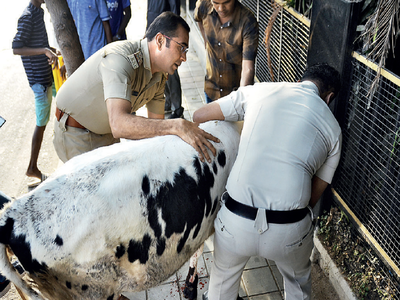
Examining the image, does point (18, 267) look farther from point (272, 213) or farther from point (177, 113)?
point (177, 113)

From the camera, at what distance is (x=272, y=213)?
2201mm

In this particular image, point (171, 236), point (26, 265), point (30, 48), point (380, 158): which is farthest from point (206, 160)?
point (30, 48)

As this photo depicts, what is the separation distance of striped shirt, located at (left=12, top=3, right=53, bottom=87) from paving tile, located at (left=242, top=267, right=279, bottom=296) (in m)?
3.39

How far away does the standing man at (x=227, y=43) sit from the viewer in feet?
13.2

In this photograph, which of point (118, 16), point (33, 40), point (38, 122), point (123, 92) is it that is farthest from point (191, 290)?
point (118, 16)

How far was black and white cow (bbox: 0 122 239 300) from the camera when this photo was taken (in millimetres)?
1860

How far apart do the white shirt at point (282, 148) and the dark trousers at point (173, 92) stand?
3.53 metres

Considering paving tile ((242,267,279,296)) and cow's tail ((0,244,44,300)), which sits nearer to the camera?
cow's tail ((0,244,44,300))

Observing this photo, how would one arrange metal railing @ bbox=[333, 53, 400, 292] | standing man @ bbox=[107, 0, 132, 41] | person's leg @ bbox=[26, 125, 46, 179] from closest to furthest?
metal railing @ bbox=[333, 53, 400, 292] < person's leg @ bbox=[26, 125, 46, 179] < standing man @ bbox=[107, 0, 132, 41]

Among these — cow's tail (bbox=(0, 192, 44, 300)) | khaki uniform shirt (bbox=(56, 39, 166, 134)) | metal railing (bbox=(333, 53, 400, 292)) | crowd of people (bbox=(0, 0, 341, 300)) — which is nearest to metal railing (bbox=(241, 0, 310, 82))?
metal railing (bbox=(333, 53, 400, 292))

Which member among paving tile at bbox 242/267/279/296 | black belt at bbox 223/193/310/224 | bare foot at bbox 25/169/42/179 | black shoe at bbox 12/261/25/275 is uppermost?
black belt at bbox 223/193/310/224

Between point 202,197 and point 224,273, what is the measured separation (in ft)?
1.86

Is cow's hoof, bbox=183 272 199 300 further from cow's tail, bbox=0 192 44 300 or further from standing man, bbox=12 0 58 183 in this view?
standing man, bbox=12 0 58 183

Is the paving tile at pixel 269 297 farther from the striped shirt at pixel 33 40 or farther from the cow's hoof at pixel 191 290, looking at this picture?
the striped shirt at pixel 33 40
